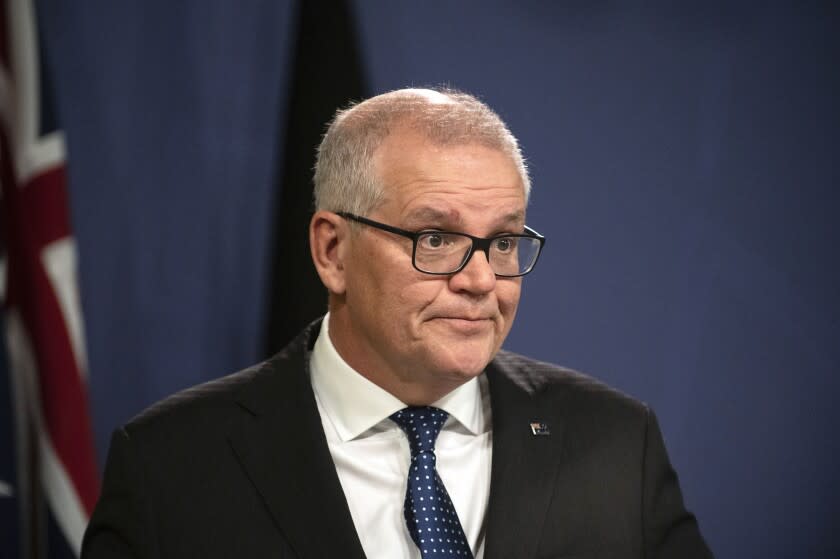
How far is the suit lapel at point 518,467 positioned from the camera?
1.75 metres

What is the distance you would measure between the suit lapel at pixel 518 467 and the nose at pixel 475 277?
13.9 inches

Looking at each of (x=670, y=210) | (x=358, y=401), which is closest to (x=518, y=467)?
(x=358, y=401)

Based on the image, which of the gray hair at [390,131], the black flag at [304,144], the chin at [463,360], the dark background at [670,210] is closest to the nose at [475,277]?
the chin at [463,360]

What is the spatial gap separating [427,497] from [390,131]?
688 millimetres

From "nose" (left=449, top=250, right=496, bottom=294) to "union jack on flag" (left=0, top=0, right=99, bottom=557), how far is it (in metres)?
1.24

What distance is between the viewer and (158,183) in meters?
2.78

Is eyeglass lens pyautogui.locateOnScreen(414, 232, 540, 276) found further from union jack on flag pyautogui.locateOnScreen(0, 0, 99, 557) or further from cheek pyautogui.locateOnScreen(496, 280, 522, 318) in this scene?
union jack on flag pyautogui.locateOnScreen(0, 0, 99, 557)

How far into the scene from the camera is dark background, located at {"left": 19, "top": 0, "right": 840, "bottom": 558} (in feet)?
9.49

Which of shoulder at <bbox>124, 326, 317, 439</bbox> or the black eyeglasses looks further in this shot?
shoulder at <bbox>124, 326, 317, 439</bbox>

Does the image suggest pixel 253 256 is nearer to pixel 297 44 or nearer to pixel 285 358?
pixel 297 44

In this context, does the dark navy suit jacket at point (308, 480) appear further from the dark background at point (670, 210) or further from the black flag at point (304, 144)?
the dark background at point (670, 210)

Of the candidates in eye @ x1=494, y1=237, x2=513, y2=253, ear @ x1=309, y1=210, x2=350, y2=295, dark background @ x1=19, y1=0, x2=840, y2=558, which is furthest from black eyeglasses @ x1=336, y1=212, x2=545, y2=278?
dark background @ x1=19, y1=0, x2=840, y2=558

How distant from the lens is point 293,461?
5.85 ft

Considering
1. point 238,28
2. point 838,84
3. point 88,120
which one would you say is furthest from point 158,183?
point 838,84
